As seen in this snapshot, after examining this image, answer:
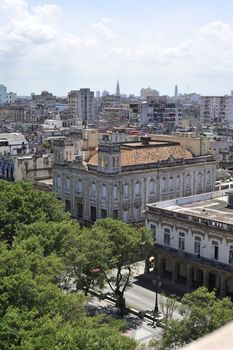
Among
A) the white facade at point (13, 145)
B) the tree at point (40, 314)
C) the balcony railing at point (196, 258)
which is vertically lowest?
the balcony railing at point (196, 258)

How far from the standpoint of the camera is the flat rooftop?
54531 millimetres

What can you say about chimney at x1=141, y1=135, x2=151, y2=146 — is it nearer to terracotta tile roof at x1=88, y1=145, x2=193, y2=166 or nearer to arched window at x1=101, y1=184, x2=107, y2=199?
terracotta tile roof at x1=88, y1=145, x2=193, y2=166

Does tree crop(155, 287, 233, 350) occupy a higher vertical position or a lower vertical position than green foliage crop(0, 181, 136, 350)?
lower

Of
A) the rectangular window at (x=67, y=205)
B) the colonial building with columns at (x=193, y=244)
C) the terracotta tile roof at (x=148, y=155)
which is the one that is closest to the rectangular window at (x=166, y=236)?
the colonial building with columns at (x=193, y=244)

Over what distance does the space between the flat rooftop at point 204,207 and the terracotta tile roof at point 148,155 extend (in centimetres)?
1137

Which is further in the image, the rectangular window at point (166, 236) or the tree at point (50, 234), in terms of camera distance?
the rectangular window at point (166, 236)

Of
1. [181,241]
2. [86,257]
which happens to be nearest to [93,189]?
[181,241]

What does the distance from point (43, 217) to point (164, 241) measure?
14215 millimetres

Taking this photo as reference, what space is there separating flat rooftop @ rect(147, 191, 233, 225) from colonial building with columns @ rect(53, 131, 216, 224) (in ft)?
26.1

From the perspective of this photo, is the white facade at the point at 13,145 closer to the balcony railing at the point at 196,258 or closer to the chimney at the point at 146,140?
the chimney at the point at 146,140

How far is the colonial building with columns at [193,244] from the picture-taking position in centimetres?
5084

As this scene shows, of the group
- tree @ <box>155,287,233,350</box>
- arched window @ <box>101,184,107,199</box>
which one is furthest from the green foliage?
arched window @ <box>101,184,107,199</box>

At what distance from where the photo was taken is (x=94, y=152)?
76.4 meters

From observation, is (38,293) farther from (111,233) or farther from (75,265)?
(111,233)
